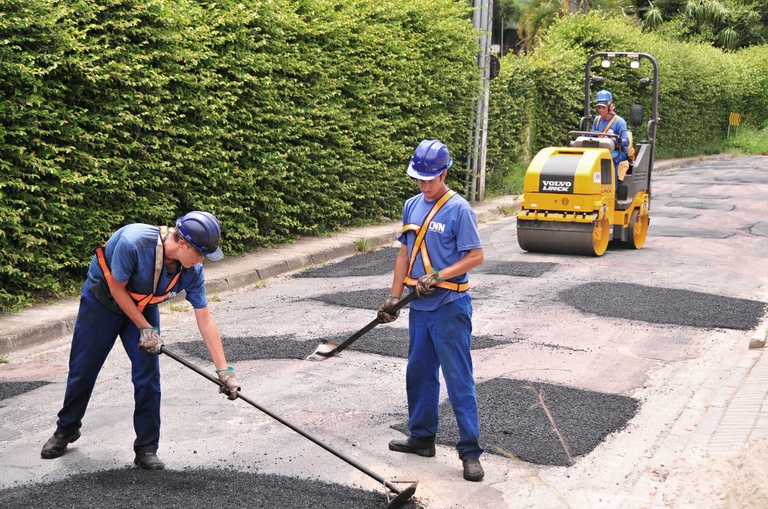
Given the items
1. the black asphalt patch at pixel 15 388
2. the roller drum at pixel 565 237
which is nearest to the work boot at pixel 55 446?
the black asphalt patch at pixel 15 388

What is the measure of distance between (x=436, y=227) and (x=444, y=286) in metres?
0.35

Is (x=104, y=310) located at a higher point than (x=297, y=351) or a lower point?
higher

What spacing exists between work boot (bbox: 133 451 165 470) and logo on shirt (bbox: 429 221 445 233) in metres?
2.02

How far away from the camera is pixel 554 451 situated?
5406 millimetres

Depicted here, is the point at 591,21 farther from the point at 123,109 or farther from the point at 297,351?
the point at 297,351

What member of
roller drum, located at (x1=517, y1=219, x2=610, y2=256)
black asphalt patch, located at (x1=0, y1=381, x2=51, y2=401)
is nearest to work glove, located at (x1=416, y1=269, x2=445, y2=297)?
black asphalt patch, located at (x1=0, y1=381, x2=51, y2=401)

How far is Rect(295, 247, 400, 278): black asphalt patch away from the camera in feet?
36.9

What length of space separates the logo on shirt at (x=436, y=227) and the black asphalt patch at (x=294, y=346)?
2.44m

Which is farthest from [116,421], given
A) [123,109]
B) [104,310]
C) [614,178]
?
[614,178]

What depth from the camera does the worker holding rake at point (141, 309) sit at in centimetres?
473

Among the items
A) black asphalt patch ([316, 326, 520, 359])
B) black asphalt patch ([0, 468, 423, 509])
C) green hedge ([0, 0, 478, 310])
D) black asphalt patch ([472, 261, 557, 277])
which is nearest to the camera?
black asphalt patch ([0, 468, 423, 509])

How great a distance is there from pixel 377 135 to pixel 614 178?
400 centimetres

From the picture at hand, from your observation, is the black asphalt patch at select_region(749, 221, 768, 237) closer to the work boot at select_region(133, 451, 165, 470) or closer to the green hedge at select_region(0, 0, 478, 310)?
the green hedge at select_region(0, 0, 478, 310)

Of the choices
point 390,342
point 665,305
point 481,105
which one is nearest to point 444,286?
point 390,342
